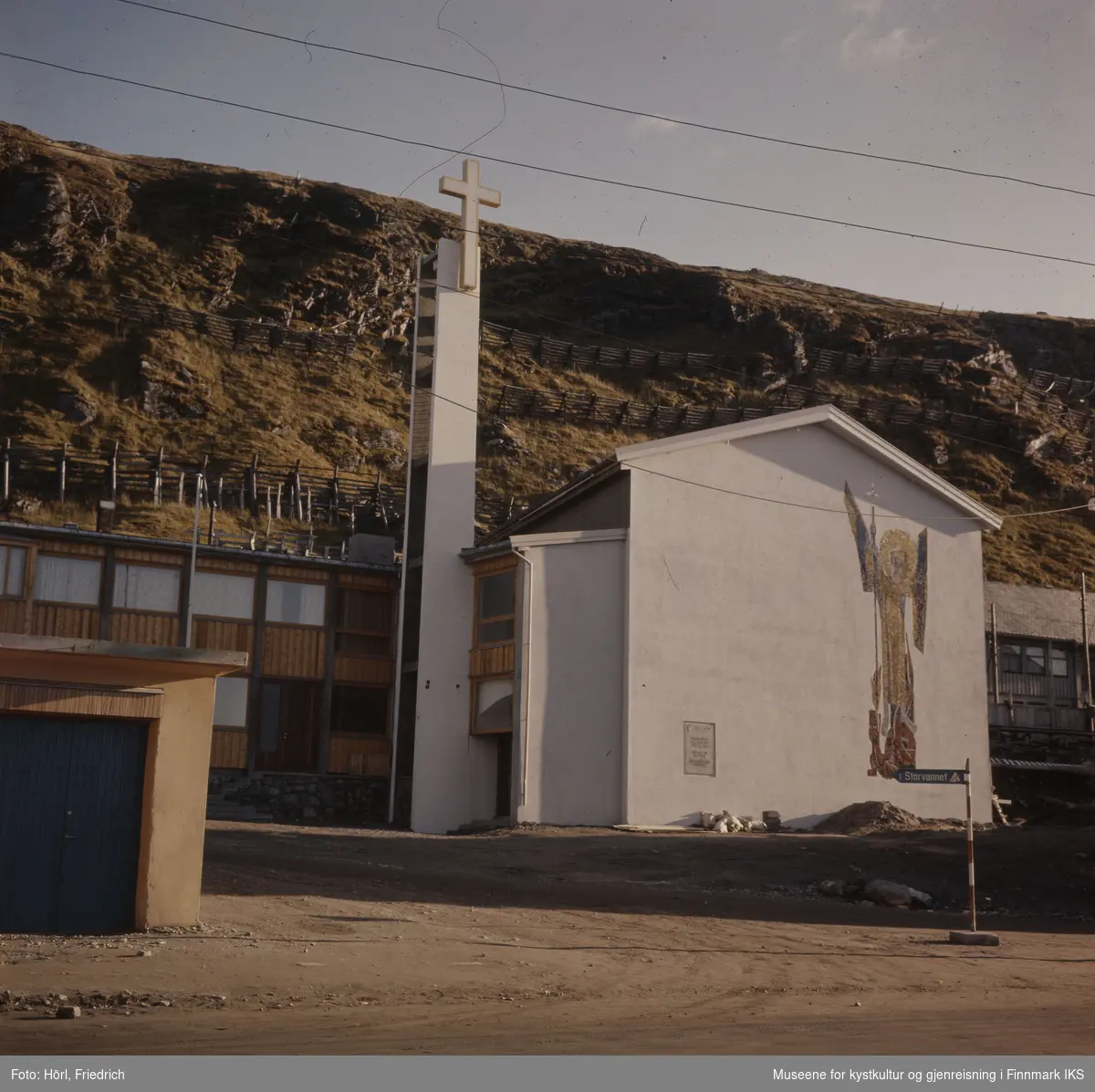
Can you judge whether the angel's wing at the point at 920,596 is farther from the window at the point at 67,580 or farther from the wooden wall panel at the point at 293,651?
the window at the point at 67,580

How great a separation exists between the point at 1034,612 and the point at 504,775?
23222mm

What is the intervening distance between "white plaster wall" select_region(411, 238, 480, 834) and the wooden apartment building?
2.47 m

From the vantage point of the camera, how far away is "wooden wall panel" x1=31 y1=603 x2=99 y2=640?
31547 millimetres

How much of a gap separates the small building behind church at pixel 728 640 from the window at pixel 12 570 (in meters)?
9.04

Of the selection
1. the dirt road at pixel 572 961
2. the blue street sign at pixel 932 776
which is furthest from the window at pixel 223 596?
the blue street sign at pixel 932 776

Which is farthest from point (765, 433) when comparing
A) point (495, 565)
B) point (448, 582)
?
point (448, 582)

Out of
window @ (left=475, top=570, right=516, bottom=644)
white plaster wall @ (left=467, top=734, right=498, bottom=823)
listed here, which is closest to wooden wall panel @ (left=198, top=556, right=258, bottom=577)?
window @ (left=475, top=570, right=516, bottom=644)

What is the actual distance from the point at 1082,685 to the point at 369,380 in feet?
148

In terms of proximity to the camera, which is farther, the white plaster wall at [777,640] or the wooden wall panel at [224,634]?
the wooden wall panel at [224,634]

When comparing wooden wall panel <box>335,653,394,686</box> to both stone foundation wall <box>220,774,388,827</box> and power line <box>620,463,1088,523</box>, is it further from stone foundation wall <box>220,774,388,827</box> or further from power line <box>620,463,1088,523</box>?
power line <box>620,463,1088,523</box>

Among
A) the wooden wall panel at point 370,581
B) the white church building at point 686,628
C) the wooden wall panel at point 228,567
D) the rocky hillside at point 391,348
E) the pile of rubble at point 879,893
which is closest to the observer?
the pile of rubble at point 879,893

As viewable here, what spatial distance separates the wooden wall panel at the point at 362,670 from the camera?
35.0 metres

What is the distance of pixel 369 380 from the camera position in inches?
3105

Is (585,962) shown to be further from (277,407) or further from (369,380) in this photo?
(369,380)
